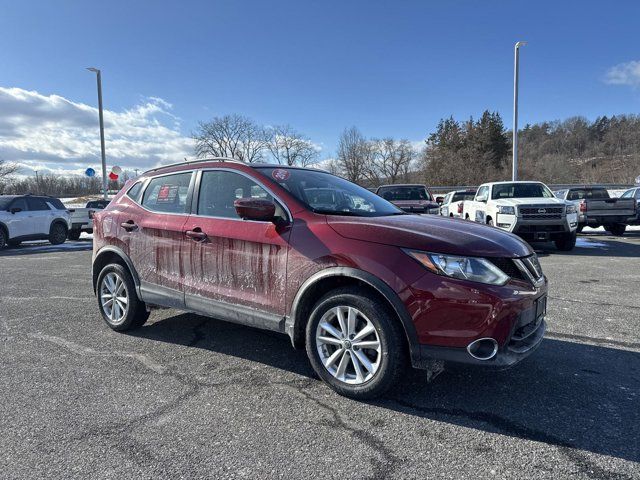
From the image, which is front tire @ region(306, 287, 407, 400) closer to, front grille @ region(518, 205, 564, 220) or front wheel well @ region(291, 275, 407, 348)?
front wheel well @ region(291, 275, 407, 348)

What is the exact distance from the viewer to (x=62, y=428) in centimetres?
286

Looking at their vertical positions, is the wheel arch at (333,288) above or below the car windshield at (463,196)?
below

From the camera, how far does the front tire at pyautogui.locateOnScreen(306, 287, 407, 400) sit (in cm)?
302

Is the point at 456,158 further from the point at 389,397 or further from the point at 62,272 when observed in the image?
the point at 389,397

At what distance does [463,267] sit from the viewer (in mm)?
2912

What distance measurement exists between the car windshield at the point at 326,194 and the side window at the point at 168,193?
2.97ft

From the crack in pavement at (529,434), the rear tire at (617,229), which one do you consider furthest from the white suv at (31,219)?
the rear tire at (617,229)

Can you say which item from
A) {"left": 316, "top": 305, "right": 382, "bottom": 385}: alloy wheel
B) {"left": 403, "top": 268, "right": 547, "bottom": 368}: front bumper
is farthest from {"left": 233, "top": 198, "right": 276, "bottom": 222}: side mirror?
{"left": 403, "top": 268, "right": 547, "bottom": 368}: front bumper

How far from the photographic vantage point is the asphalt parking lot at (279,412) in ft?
8.07

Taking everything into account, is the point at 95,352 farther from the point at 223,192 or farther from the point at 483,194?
the point at 483,194

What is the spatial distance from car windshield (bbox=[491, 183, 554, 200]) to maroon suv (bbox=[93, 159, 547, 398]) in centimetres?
890

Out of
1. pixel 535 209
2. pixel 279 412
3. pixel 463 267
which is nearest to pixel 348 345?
pixel 279 412

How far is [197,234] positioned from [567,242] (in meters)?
10.3

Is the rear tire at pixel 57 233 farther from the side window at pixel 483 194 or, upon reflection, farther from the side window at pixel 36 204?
the side window at pixel 483 194
